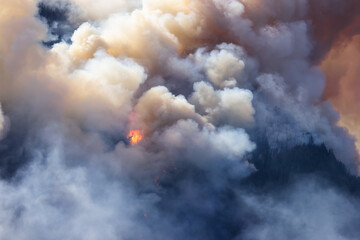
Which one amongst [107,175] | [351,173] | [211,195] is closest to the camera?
[107,175]

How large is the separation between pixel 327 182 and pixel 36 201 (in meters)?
36.8

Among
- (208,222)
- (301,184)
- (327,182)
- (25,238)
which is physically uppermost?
(327,182)

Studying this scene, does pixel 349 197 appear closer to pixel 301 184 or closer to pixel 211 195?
pixel 301 184

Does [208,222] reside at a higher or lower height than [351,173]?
lower

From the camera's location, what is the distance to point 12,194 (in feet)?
98.4

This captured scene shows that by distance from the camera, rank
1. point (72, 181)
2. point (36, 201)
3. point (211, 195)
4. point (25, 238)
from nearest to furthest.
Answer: point (25, 238)
point (36, 201)
point (72, 181)
point (211, 195)

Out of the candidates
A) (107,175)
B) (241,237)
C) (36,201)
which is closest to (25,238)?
(36,201)

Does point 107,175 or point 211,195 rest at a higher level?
point 211,195

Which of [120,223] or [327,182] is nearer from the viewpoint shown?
[120,223]

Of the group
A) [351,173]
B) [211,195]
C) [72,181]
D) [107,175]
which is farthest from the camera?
[351,173]

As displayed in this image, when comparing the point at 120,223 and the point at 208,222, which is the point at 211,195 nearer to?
the point at 208,222

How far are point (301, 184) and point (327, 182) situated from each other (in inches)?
177

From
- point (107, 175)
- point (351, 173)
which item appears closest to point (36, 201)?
point (107, 175)

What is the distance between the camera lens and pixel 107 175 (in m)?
35.0
